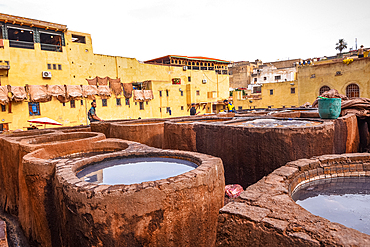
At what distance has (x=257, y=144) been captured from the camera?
4.71 m

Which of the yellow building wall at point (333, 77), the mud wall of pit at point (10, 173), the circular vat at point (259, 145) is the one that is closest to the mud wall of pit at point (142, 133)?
the circular vat at point (259, 145)

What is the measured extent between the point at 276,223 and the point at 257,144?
2920mm

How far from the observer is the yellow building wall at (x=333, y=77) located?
20.0 m

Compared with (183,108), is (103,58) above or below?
above

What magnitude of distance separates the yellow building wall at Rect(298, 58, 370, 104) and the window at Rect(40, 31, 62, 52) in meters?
23.6

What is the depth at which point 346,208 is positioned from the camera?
8.06 ft

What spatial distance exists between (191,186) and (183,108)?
89.0 feet

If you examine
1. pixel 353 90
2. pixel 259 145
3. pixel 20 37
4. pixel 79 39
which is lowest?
pixel 259 145

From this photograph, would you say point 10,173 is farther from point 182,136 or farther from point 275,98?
point 275,98

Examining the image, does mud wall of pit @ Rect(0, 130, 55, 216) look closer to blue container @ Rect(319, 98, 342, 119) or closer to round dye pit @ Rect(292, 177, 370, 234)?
round dye pit @ Rect(292, 177, 370, 234)

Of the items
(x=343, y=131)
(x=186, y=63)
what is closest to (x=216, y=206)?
(x=343, y=131)

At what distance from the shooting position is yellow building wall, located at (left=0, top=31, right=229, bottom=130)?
18.9m

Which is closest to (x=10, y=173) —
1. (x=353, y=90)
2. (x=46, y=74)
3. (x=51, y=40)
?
(x=46, y=74)

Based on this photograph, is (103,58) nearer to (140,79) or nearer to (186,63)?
(140,79)
